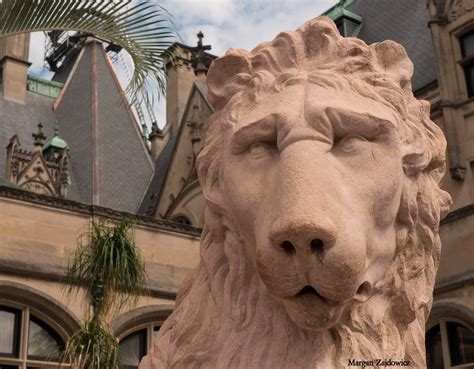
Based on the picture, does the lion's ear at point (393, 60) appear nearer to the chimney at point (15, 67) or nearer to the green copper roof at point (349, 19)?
the green copper roof at point (349, 19)

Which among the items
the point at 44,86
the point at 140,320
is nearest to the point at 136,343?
the point at 140,320

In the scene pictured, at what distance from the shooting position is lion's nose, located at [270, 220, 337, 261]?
150cm

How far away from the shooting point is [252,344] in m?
1.75

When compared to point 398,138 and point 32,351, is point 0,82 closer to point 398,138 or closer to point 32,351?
point 32,351

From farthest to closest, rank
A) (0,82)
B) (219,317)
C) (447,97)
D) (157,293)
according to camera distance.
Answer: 1. (0,82)
2. (447,97)
3. (157,293)
4. (219,317)

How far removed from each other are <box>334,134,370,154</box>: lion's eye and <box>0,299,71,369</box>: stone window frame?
943 centimetres

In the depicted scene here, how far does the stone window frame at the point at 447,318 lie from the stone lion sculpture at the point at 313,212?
9989mm

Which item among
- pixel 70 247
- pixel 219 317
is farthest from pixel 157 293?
pixel 219 317

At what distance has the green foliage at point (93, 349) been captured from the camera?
247 inches

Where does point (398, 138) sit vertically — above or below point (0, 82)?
below

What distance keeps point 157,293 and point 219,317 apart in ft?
33.8

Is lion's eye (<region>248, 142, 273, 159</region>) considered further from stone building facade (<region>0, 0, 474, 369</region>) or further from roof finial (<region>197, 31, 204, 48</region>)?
roof finial (<region>197, 31, 204, 48</region>)

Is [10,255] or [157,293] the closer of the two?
[10,255]

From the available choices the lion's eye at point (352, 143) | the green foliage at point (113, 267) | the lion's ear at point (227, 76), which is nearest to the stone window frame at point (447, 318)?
the green foliage at point (113, 267)
